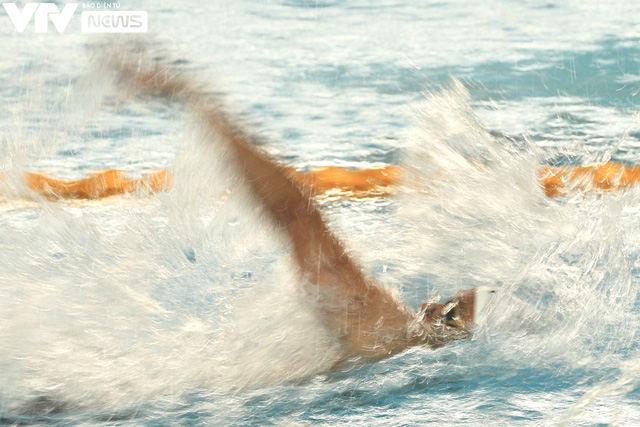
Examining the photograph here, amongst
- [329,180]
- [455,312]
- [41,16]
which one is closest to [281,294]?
[455,312]

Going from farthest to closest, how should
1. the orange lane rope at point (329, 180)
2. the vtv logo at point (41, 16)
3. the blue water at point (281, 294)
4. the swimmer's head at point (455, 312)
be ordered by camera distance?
the vtv logo at point (41, 16) < the orange lane rope at point (329, 180) < the swimmer's head at point (455, 312) < the blue water at point (281, 294)

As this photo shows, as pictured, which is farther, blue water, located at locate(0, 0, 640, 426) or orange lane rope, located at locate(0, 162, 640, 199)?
orange lane rope, located at locate(0, 162, 640, 199)

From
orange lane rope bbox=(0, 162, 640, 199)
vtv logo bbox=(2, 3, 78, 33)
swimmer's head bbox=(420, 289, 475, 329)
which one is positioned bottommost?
swimmer's head bbox=(420, 289, 475, 329)

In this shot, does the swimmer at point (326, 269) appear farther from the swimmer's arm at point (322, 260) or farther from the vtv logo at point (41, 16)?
the vtv logo at point (41, 16)

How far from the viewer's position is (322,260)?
41.6 inches

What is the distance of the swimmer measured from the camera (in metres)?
1.02

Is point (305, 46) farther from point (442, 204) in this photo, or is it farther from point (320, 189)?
point (442, 204)

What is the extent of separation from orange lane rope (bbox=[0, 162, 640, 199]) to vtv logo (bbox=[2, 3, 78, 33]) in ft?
1.83

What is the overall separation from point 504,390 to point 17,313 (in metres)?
0.72

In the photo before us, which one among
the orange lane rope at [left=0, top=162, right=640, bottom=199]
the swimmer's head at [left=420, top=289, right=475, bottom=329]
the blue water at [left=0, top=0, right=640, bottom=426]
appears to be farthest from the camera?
the orange lane rope at [left=0, top=162, right=640, bottom=199]

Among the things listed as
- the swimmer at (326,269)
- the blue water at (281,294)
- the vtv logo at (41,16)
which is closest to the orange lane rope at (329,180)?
the blue water at (281,294)

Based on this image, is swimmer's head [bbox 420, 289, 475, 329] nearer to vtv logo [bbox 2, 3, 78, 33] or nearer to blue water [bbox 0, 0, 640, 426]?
blue water [bbox 0, 0, 640, 426]

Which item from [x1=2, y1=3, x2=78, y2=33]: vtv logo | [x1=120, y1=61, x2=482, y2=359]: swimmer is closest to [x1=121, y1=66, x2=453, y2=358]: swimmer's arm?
[x1=120, y1=61, x2=482, y2=359]: swimmer

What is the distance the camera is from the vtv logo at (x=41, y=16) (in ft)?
6.70
